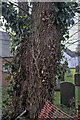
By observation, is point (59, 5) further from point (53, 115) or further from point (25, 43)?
point (53, 115)

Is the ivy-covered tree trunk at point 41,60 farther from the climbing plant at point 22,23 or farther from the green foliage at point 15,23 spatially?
the green foliage at point 15,23

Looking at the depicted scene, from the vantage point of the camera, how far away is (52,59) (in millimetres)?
2457

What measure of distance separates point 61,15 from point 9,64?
118 cm

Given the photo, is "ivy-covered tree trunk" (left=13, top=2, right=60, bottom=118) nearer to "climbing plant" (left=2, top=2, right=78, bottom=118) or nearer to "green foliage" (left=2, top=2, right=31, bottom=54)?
"climbing plant" (left=2, top=2, right=78, bottom=118)

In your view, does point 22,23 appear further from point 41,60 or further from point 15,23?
point 41,60

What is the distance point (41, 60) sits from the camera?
95.6 inches

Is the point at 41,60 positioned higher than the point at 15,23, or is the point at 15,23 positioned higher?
the point at 15,23

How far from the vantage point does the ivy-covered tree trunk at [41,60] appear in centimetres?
241

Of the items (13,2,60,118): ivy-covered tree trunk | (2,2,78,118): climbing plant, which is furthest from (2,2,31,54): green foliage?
(13,2,60,118): ivy-covered tree trunk

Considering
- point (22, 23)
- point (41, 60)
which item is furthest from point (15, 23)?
point (41, 60)

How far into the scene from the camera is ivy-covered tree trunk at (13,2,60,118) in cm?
241

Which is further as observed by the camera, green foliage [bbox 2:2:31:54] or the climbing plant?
green foliage [bbox 2:2:31:54]

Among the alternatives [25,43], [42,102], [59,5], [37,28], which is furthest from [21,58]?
[59,5]

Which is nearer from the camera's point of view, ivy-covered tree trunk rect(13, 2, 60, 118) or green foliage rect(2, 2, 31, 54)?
ivy-covered tree trunk rect(13, 2, 60, 118)
